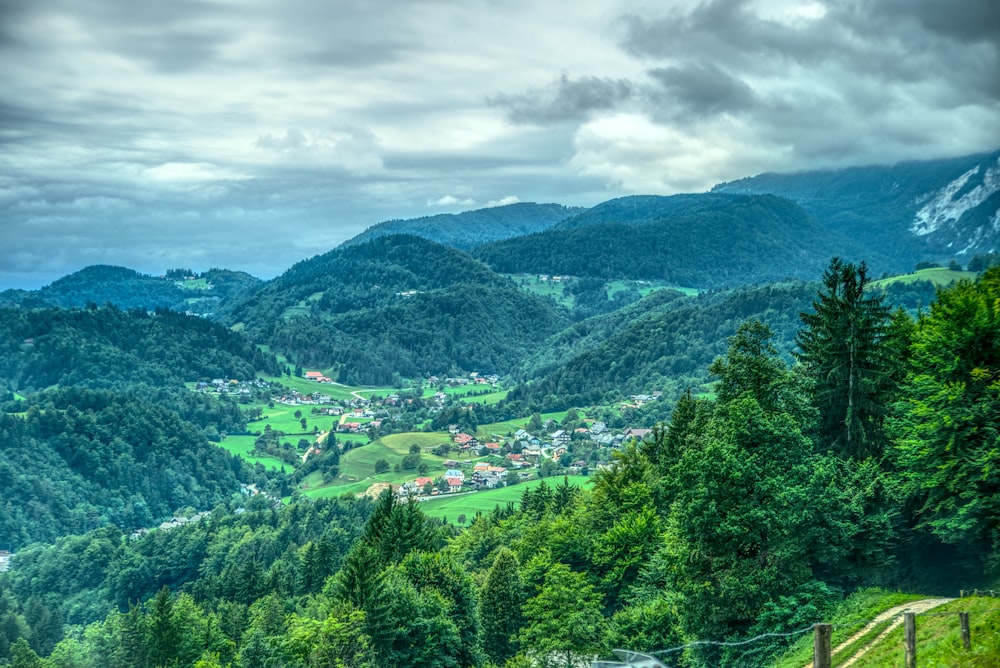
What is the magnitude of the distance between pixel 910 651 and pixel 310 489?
17479cm

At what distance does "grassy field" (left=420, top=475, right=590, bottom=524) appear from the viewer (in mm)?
135625

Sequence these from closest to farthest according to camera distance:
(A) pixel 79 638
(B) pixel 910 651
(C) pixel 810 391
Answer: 1. (B) pixel 910 651
2. (C) pixel 810 391
3. (A) pixel 79 638

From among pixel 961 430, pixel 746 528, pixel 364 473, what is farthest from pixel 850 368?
pixel 364 473

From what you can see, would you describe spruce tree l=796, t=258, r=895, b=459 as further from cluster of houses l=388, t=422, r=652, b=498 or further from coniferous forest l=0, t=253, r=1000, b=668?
cluster of houses l=388, t=422, r=652, b=498

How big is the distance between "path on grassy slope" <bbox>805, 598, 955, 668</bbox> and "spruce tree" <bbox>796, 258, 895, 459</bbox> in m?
8.72

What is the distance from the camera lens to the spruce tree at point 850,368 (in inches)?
1379

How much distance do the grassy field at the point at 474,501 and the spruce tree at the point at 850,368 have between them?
95729mm

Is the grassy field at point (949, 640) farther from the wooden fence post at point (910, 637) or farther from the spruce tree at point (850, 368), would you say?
the spruce tree at point (850, 368)

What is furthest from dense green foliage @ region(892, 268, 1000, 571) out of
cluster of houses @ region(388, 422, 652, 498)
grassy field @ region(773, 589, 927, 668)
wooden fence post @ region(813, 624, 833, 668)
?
cluster of houses @ region(388, 422, 652, 498)

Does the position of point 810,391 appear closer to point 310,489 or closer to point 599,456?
point 599,456

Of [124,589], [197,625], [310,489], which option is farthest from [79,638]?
[310,489]

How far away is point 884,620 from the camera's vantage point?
25.8 meters

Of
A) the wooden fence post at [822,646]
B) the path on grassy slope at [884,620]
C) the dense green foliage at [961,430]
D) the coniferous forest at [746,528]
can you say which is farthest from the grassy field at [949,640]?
the wooden fence post at [822,646]

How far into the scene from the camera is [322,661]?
36844mm
